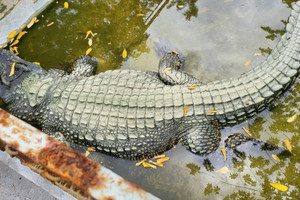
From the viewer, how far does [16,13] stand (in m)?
4.74

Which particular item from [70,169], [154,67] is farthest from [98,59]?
[70,169]

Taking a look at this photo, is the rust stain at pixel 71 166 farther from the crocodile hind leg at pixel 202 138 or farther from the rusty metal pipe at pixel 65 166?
the crocodile hind leg at pixel 202 138

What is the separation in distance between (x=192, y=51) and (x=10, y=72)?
2256 millimetres

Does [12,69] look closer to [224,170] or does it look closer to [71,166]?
[71,166]

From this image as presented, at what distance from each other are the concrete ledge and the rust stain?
3.11m

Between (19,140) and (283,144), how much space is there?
2773 millimetres

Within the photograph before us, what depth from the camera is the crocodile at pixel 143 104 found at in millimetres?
3406

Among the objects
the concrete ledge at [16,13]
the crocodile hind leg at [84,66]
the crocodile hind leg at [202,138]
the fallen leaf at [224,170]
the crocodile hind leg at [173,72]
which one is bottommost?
the fallen leaf at [224,170]

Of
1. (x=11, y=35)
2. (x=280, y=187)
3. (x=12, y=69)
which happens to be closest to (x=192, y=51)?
(x=280, y=187)

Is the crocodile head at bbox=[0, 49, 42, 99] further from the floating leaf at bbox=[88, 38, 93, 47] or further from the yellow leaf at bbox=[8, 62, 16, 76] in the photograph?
the floating leaf at bbox=[88, 38, 93, 47]

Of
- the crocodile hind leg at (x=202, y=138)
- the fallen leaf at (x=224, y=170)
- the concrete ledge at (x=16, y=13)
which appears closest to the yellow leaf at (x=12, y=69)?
the concrete ledge at (x=16, y=13)

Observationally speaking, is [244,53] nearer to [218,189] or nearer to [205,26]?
[205,26]

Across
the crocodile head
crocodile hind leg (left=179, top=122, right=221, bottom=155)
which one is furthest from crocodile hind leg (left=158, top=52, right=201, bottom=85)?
the crocodile head

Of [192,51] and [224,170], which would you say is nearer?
[224,170]
